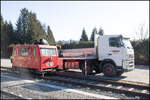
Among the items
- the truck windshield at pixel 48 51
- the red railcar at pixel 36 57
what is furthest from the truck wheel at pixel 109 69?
the truck windshield at pixel 48 51

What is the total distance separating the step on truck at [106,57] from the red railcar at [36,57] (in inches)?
38.0

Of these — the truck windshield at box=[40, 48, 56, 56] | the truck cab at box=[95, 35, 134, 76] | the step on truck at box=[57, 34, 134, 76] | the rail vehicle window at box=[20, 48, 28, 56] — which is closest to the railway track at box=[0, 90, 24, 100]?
the truck windshield at box=[40, 48, 56, 56]

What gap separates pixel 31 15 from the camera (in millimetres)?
6340

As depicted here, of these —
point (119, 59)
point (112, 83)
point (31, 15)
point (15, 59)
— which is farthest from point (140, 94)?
point (15, 59)

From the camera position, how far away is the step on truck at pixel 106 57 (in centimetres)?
1011

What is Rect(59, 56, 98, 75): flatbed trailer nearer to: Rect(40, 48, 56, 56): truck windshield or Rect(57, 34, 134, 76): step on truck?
Rect(57, 34, 134, 76): step on truck

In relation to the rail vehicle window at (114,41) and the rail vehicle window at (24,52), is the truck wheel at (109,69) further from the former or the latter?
the rail vehicle window at (24,52)

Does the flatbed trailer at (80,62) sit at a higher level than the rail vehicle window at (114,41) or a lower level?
lower

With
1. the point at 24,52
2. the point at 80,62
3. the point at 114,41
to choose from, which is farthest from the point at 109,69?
the point at 24,52

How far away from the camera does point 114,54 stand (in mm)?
10359

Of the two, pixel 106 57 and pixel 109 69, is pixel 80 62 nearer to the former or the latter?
pixel 106 57

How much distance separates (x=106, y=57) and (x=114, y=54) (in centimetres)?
65

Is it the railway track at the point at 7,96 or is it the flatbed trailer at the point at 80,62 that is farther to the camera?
the flatbed trailer at the point at 80,62

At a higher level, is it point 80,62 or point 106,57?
point 106,57
